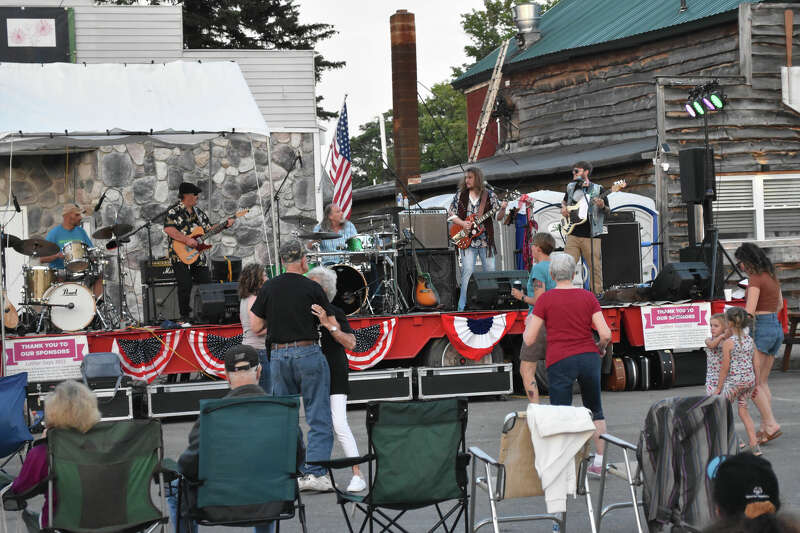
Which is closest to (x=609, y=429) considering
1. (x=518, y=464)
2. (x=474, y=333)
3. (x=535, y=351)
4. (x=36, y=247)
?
(x=535, y=351)

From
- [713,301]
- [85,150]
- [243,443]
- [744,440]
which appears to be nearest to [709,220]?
[713,301]

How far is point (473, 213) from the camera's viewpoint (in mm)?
13031

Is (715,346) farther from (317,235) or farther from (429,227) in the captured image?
(429,227)

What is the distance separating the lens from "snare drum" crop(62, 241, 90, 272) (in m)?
12.3

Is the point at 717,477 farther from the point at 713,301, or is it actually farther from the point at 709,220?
the point at 709,220

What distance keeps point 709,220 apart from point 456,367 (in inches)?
169

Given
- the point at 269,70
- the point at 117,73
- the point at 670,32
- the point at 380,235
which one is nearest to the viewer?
the point at 117,73

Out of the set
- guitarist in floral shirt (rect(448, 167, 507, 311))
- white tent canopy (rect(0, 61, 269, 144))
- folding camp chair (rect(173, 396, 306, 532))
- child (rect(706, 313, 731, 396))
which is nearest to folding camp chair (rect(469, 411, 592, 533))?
folding camp chair (rect(173, 396, 306, 532))

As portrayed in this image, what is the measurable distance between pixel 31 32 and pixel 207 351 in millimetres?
7044

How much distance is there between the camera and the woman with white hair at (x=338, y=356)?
7664mm

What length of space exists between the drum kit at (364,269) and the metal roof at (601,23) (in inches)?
394

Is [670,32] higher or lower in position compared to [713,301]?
higher

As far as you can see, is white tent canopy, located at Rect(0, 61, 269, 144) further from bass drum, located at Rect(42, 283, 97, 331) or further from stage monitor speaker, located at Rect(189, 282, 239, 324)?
stage monitor speaker, located at Rect(189, 282, 239, 324)

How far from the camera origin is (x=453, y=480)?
612 cm
